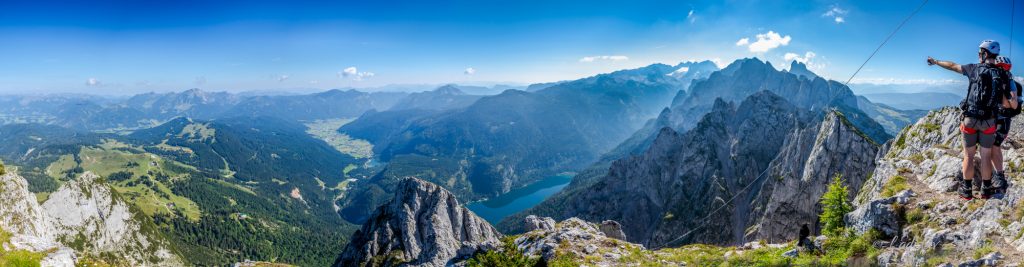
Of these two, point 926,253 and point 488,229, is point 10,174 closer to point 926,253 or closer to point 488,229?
point 488,229

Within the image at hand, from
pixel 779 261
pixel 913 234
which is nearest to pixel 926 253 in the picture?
pixel 913 234

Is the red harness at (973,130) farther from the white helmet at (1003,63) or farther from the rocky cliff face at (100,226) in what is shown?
the rocky cliff face at (100,226)

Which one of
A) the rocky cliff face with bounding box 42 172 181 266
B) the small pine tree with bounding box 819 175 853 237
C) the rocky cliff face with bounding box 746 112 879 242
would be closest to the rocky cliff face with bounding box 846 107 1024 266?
the small pine tree with bounding box 819 175 853 237

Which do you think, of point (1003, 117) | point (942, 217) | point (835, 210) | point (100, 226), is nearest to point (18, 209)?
point (100, 226)

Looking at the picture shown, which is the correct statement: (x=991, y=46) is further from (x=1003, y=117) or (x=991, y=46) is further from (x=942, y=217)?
(x=942, y=217)

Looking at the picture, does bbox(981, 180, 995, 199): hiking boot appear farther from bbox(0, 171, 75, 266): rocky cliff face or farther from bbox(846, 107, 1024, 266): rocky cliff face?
bbox(0, 171, 75, 266): rocky cliff face

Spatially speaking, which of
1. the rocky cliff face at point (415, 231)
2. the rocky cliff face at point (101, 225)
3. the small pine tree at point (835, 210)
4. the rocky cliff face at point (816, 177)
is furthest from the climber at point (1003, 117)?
the rocky cliff face at point (101, 225)
